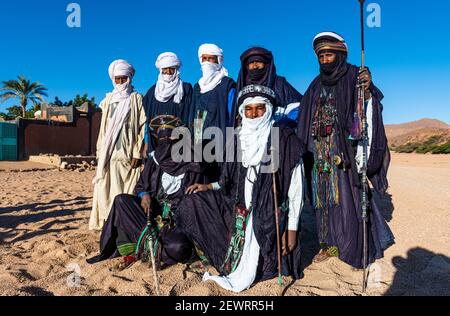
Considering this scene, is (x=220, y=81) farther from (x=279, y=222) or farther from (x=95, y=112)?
(x=95, y=112)

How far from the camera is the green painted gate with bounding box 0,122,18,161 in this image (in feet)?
58.2

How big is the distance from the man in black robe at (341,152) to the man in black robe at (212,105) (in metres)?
0.86

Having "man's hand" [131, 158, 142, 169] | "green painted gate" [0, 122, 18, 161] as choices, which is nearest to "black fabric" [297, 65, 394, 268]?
"man's hand" [131, 158, 142, 169]

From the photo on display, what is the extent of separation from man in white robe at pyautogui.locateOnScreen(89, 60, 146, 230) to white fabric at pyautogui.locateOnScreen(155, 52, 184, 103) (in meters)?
0.53

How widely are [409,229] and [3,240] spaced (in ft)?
15.8

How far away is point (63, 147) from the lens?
19.8 metres

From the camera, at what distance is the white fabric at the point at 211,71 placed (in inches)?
155

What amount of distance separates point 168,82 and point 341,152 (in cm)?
202

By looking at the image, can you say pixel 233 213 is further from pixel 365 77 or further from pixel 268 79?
pixel 365 77

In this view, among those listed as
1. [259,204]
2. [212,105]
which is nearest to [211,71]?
[212,105]

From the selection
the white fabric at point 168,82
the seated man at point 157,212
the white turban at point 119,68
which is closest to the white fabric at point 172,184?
Result: the seated man at point 157,212

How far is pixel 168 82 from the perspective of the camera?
13.1 ft

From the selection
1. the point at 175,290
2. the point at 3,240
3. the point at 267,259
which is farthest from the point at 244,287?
the point at 3,240

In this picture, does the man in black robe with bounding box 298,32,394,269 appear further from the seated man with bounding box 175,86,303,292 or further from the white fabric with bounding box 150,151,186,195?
the white fabric with bounding box 150,151,186,195
